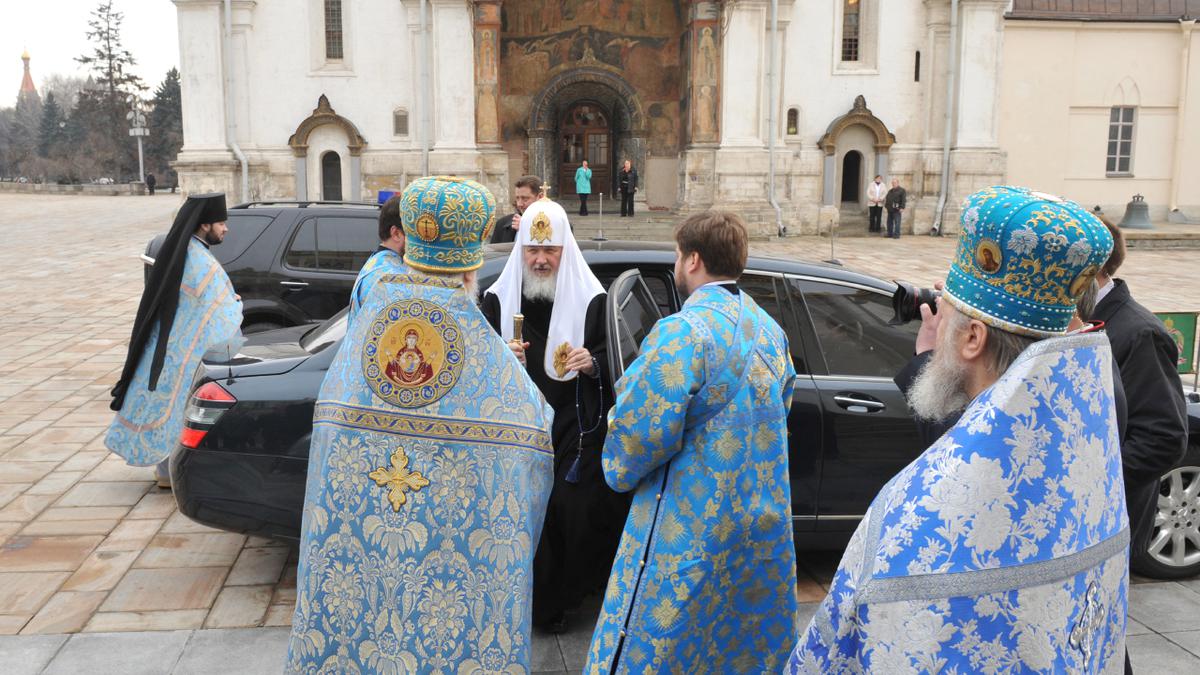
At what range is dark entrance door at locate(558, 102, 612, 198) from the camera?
31656 millimetres

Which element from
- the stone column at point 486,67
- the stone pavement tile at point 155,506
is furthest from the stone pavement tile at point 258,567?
the stone column at point 486,67

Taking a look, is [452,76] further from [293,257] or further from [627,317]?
[627,317]

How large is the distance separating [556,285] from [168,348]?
327 centimetres

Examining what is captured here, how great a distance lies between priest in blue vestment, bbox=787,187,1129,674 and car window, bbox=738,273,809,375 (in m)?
3.08

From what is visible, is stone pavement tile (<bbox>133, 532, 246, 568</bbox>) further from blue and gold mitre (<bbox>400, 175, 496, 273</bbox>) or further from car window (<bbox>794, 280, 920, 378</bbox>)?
car window (<bbox>794, 280, 920, 378</bbox>)

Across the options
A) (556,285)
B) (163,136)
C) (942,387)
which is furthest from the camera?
(163,136)

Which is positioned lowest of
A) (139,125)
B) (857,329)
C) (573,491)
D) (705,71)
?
→ (573,491)

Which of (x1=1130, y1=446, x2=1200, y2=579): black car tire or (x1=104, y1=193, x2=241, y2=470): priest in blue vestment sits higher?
(x1=104, y1=193, x2=241, y2=470): priest in blue vestment

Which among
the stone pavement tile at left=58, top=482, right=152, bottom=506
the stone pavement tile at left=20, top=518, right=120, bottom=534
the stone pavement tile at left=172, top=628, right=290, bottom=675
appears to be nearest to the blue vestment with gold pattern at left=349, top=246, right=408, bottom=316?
the stone pavement tile at left=172, top=628, right=290, bottom=675

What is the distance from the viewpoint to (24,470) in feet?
23.7

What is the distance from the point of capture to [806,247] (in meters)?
25.5

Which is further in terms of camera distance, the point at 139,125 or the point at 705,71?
the point at 139,125

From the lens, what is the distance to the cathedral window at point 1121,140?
3156 cm

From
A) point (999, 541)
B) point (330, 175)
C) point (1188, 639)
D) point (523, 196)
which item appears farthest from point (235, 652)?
point (330, 175)
